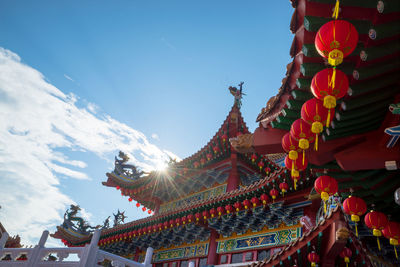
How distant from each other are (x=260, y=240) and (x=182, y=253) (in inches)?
150

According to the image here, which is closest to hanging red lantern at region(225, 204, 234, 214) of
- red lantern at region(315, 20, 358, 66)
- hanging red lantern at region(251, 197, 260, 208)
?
hanging red lantern at region(251, 197, 260, 208)

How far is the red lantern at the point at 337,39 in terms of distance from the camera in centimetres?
289

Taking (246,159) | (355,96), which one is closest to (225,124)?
(246,159)

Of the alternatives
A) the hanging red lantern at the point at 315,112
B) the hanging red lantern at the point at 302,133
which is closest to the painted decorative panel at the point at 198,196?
the hanging red lantern at the point at 302,133

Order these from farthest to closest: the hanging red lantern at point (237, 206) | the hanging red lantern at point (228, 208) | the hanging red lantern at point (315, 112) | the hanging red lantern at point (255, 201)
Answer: the hanging red lantern at point (228, 208) < the hanging red lantern at point (237, 206) < the hanging red lantern at point (255, 201) < the hanging red lantern at point (315, 112)

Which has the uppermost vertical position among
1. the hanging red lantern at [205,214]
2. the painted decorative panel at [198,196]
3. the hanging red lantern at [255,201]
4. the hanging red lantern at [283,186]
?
the painted decorative panel at [198,196]

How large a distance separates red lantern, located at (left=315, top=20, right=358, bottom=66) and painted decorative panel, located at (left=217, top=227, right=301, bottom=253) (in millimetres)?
6387

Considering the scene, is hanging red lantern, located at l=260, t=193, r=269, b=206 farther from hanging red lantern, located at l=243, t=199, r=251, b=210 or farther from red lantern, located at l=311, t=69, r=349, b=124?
red lantern, located at l=311, t=69, r=349, b=124

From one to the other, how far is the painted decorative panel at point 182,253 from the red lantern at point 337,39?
898 centimetres

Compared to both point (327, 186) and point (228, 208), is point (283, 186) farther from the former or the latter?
point (327, 186)

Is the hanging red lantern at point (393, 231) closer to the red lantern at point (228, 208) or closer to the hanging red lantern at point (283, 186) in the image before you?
the hanging red lantern at point (283, 186)

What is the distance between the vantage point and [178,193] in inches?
570

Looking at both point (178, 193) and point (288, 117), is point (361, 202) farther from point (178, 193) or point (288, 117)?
point (178, 193)

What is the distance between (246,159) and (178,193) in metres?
4.49
